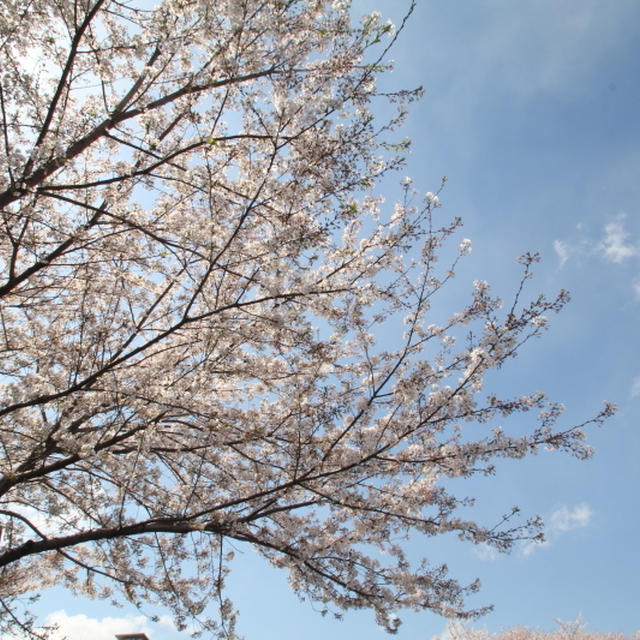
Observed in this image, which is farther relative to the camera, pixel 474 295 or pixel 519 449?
pixel 474 295

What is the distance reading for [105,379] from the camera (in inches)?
219

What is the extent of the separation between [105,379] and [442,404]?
155 inches

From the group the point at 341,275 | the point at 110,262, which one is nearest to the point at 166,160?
the point at 110,262

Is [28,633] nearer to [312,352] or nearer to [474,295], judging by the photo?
[312,352]

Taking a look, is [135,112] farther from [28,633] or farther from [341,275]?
[28,633]

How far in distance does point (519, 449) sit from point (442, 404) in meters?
0.82

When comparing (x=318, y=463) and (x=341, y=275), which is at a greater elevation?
(x=341, y=275)

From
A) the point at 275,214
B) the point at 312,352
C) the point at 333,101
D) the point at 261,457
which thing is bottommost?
the point at 261,457

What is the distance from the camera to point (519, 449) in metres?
4.36

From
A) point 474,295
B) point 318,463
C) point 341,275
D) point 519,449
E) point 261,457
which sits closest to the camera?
point 519,449

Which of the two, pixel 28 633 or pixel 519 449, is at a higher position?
pixel 519 449

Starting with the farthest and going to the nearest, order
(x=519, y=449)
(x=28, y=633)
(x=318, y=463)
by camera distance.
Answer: (x=28, y=633), (x=318, y=463), (x=519, y=449)

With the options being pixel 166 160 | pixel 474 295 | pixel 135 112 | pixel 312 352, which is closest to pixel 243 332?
pixel 312 352

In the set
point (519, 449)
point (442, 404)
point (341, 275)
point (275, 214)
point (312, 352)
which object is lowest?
point (519, 449)
